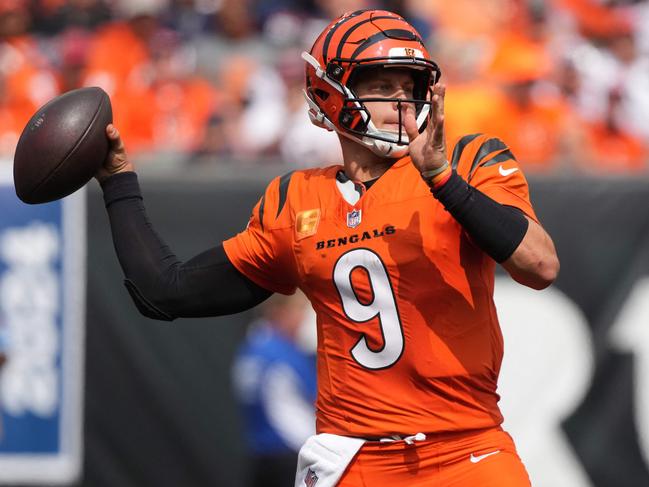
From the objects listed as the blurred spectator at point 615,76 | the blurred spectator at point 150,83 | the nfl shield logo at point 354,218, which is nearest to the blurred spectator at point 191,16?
the blurred spectator at point 150,83

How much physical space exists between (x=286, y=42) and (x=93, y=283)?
11.1 feet

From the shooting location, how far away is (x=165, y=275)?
341cm

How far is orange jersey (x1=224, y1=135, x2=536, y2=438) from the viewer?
3.02 meters

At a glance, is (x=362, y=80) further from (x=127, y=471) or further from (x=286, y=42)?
(x=286, y=42)

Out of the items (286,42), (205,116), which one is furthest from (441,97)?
(286,42)

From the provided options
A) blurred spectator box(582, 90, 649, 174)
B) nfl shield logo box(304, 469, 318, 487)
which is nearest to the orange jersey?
nfl shield logo box(304, 469, 318, 487)

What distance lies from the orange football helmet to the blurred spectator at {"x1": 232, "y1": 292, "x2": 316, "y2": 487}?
2.80 m

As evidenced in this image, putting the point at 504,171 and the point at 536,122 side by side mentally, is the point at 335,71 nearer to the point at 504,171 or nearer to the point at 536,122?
the point at 504,171

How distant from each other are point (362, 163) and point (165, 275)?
692 mm

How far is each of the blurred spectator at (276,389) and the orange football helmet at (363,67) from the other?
2.80 m

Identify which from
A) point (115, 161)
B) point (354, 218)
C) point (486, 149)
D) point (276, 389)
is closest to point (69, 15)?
point (276, 389)

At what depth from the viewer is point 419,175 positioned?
314 centimetres

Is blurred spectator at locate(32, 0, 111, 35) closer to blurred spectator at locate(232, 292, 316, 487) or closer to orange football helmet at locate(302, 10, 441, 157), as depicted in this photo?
blurred spectator at locate(232, 292, 316, 487)

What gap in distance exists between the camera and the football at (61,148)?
10.9ft
